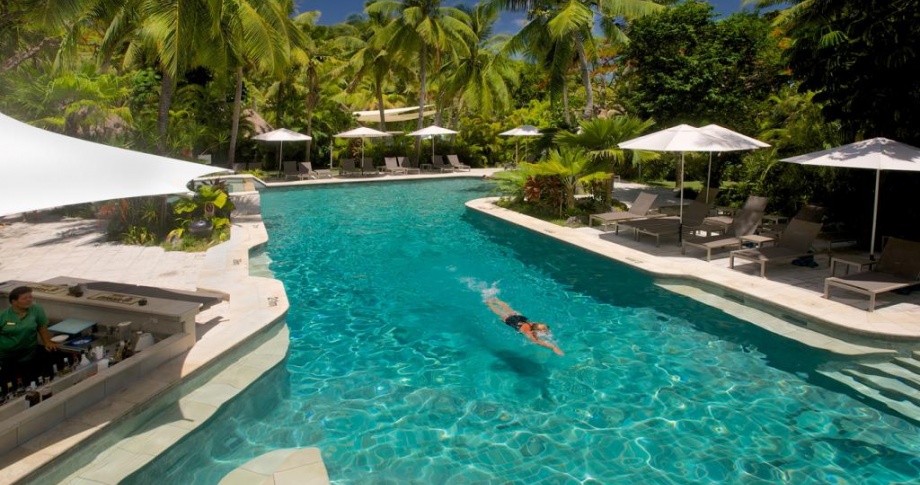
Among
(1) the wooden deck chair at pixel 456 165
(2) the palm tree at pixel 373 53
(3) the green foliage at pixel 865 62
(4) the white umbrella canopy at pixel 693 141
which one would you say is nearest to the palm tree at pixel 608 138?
(4) the white umbrella canopy at pixel 693 141

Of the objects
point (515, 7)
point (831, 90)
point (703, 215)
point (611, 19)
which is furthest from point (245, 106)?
point (831, 90)

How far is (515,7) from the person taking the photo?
22656mm

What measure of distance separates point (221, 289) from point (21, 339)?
3757mm

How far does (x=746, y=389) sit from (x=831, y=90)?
7.77 metres

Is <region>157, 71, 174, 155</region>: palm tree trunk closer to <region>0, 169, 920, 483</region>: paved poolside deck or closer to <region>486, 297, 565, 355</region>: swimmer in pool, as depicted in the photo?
<region>0, 169, 920, 483</region>: paved poolside deck

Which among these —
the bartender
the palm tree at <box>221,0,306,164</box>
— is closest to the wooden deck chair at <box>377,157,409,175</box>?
the palm tree at <box>221,0,306,164</box>

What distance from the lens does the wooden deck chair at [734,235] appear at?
1127 cm

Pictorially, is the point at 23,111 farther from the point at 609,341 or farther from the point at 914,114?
the point at 914,114

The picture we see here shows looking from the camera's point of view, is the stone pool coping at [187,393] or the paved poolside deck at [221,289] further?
the paved poolside deck at [221,289]

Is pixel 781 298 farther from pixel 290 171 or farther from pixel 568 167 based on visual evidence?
pixel 290 171

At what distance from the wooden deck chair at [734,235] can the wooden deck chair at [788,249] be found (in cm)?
52

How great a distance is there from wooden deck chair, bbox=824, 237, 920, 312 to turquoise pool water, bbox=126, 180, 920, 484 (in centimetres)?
148

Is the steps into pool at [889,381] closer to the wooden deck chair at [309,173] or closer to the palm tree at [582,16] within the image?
the palm tree at [582,16]

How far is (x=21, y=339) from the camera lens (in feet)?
18.2
